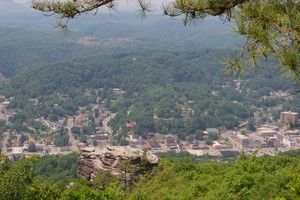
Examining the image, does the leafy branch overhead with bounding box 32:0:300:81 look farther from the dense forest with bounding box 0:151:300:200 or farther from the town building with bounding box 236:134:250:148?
the town building with bounding box 236:134:250:148

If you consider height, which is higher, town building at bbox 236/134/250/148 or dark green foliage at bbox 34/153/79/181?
dark green foliage at bbox 34/153/79/181

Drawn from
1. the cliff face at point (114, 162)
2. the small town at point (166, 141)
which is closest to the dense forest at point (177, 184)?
the cliff face at point (114, 162)

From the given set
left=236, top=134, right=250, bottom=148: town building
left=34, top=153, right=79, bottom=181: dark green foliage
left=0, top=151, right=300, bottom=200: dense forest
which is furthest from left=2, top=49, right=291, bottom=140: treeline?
left=0, top=151, right=300, bottom=200: dense forest

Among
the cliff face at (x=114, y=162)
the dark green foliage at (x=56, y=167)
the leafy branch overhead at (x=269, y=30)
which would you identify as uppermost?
the leafy branch overhead at (x=269, y=30)

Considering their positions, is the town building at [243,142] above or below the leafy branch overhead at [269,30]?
below

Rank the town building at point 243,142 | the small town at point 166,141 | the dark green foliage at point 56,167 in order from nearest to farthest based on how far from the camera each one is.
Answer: the dark green foliage at point 56,167 < the small town at point 166,141 < the town building at point 243,142

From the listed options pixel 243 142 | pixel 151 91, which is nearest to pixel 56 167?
pixel 243 142

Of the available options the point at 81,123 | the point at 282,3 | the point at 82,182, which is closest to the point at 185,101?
the point at 81,123

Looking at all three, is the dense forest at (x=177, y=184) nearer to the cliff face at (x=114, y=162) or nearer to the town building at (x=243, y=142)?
the cliff face at (x=114, y=162)

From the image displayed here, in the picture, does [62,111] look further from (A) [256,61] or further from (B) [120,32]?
(B) [120,32]
